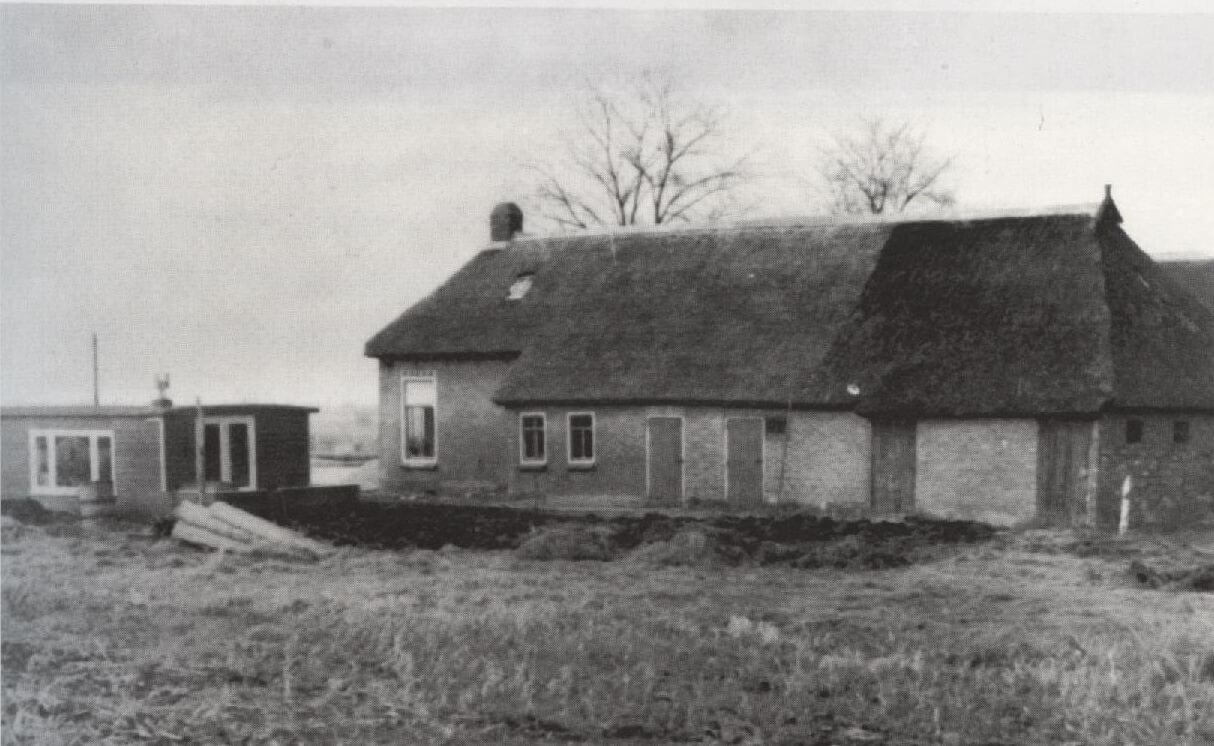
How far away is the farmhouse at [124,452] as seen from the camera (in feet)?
52.7

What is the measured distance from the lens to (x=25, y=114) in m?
9.35

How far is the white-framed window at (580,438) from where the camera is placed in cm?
2127

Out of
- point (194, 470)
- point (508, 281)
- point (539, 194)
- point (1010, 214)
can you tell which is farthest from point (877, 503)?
point (194, 470)

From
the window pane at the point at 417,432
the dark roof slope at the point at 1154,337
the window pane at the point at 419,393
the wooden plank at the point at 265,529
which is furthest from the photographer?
the window pane at the point at 417,432

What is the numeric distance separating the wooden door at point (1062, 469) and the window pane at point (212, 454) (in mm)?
12549

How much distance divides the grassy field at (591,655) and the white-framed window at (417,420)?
10078 mm

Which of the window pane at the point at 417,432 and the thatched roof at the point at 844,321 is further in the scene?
the window pane at the point at 417,432

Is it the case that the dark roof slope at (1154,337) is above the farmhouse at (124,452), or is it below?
above

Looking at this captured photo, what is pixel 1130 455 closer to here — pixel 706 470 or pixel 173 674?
pixel 706 470

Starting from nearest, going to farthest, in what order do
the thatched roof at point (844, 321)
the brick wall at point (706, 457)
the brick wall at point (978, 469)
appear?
the brick wall at point (978, 469)
the thatched roof at point (844, 321)
the brick wall at point (706, 457)

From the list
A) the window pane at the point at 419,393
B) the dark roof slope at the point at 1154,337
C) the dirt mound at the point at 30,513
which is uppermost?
the dark roof slope at the point at 1154,337

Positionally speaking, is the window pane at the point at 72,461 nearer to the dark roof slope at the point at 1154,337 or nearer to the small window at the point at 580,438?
the small window at the point at 580,438

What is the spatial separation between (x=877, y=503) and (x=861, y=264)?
15.1 ft

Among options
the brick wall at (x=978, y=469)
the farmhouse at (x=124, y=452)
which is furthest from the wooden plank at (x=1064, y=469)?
the farmhouse at (x=124, y=452)
